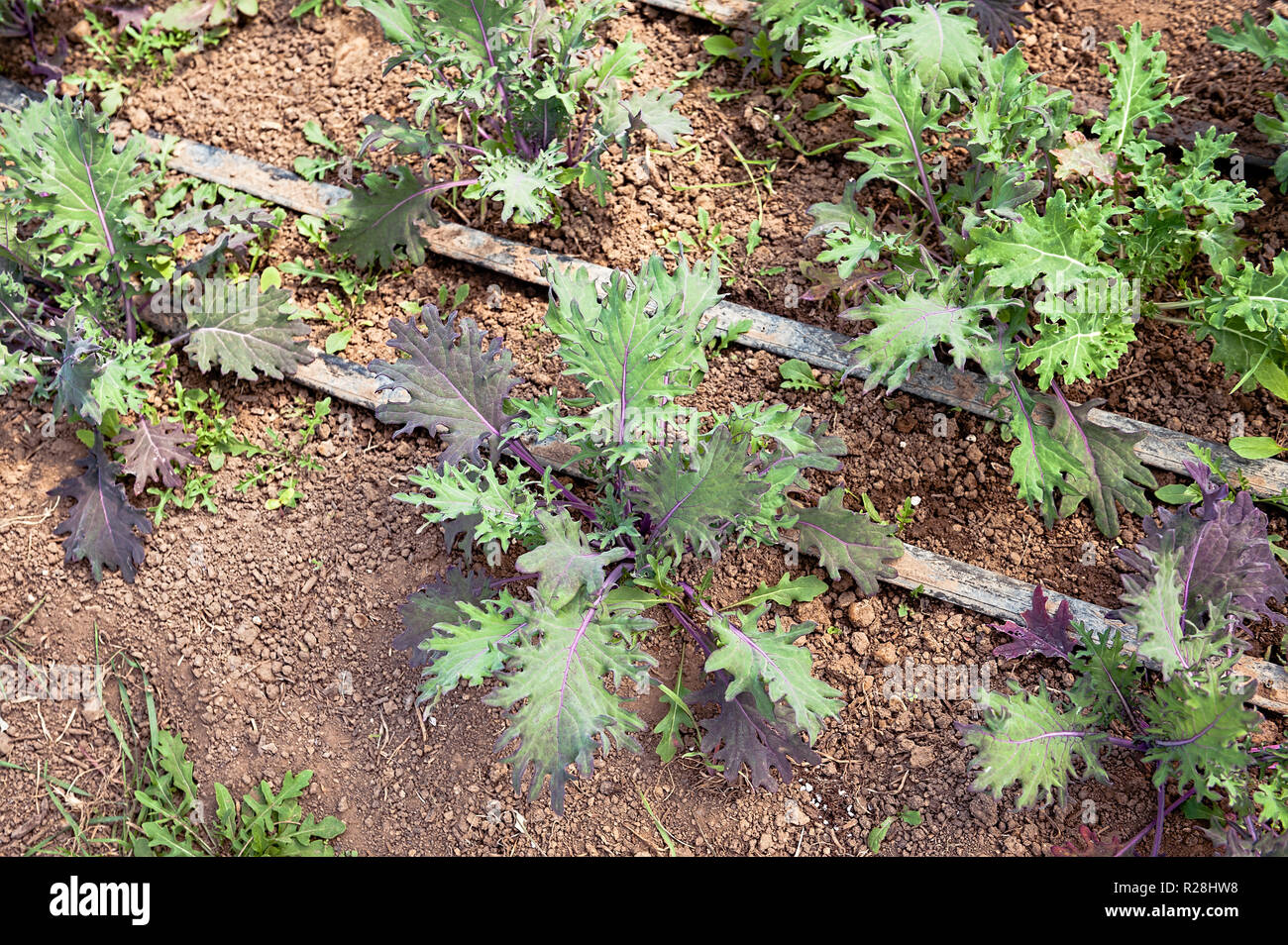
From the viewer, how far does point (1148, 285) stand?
121 inches

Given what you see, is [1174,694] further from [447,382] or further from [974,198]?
[447,382]

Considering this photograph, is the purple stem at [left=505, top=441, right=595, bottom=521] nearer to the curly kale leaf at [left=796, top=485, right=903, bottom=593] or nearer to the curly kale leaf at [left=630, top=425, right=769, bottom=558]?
the curly kale leaf at [left=630, top=425, right=769, bottom=558]

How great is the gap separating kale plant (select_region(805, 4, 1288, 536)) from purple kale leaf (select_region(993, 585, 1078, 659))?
1.14 ft

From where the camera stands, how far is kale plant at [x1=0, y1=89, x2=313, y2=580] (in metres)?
3.05

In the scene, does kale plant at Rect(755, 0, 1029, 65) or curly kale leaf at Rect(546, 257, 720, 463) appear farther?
kale plant at Rect(755, 0, 1029, 65)

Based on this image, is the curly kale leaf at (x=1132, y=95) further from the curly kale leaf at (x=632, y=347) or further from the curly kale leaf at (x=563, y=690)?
the curly kale leaf at (x=563, y=690)

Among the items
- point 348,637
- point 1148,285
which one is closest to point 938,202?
point 1148,285

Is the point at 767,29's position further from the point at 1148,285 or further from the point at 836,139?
the point at 1148,285

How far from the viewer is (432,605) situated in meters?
2.84

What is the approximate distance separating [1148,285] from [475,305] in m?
2.21

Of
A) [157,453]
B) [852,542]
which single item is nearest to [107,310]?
[157,453]

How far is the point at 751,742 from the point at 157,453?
2.13 metres

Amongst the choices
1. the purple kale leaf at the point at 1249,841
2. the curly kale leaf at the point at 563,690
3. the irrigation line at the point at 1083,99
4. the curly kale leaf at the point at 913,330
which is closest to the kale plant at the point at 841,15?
the irrigation line at the point at 1083,99

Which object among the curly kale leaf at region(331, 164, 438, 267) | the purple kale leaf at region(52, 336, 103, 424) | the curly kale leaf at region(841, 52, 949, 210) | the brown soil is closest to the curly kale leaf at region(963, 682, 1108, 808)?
the brown soil
